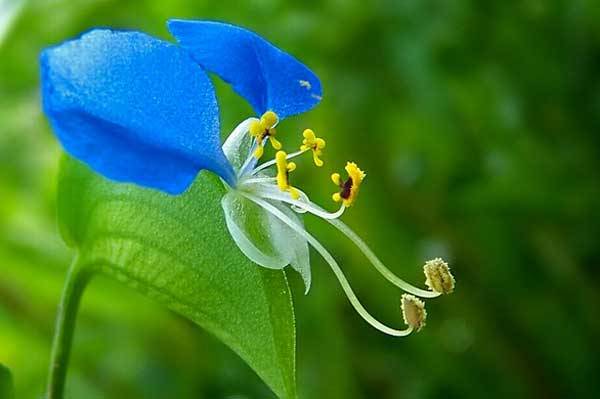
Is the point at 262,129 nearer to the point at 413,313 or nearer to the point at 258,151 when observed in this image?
the point at 258,151

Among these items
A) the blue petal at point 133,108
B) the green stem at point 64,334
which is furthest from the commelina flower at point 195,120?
the green stem at point 64,334

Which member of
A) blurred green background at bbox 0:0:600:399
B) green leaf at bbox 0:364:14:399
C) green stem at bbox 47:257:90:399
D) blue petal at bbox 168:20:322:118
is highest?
blue petal at bbox 168:20:322:118

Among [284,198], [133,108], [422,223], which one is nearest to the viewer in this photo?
[133,108]

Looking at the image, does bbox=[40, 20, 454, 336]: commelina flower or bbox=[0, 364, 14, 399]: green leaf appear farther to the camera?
bbox=[0, 364, 14, 399]: green leaf

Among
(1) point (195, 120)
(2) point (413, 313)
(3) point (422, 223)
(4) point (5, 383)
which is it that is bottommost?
(3) point (422, 223)

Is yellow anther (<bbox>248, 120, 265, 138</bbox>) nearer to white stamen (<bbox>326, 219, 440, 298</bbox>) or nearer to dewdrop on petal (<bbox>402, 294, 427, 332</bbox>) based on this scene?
white stamen (<bbox>326, 219, 440, 298</bbox>)

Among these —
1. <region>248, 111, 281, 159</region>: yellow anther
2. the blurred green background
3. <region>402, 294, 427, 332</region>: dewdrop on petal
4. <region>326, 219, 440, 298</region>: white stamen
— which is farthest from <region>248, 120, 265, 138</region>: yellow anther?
the blurred green background

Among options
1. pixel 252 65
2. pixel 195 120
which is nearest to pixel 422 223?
pixel 252 65
